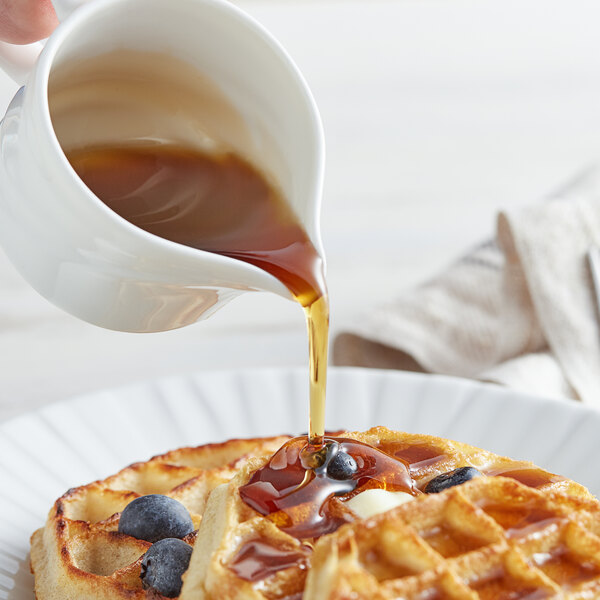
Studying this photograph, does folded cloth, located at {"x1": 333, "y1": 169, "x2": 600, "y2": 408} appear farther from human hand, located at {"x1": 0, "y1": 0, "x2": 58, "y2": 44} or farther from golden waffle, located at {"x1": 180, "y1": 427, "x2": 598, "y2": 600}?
human hand, located at {"x1": 0, "y1": 0, "x2": 58, "y2": 44}

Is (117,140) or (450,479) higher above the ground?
(117,140)

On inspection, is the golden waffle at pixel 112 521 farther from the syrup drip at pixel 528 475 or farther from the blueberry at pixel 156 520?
the syrup drip at pixel 528 475

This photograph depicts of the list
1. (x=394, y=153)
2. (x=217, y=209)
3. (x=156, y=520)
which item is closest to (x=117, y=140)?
(x=217, y=209)

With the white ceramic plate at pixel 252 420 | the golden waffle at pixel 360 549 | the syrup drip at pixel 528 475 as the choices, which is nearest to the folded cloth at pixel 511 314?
the white ceramic plate at pixel 252 420

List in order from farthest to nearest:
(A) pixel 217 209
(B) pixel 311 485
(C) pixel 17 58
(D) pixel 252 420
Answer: (D) pixel 252 420 → (C) pixel 17 58 → (A) pixel 217 209 → (B) pixel 311 485

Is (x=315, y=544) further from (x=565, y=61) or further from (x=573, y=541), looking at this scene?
(x=565, y=61)

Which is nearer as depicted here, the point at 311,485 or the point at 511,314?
the point at 311,485

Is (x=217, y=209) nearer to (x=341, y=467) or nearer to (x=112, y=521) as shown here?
(x=341, y=467)

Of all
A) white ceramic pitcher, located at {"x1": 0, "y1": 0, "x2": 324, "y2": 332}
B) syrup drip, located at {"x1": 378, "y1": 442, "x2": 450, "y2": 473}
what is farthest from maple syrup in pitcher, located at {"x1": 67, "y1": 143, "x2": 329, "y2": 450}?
syrup drip, located at {"x1": 378, "y1": 442, "x2": 450, "y2": 473}
